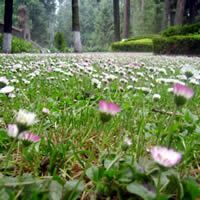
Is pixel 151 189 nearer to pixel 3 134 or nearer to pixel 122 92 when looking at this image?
pixel 3 134

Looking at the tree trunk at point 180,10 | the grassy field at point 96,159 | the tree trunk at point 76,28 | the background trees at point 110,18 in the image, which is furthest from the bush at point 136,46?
the grassy field at point 96,159

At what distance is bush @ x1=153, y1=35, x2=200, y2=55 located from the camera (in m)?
16.3

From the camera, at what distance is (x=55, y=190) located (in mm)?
856

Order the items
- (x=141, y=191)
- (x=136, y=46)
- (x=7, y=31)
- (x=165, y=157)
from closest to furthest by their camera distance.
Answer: (x=165, y=157) < (x=141, y=191) < (x=7, y=31) < (x=136, y=46)

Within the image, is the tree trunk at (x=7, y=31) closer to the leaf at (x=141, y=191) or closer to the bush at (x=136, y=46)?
the bush at (x=136, y=46)

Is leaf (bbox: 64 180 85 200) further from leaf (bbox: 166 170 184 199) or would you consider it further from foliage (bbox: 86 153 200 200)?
leaf (bbox: 166 170 184 199)

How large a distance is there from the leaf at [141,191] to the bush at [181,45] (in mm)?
15898

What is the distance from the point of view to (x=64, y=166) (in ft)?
3.88

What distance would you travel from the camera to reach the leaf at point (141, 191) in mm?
832

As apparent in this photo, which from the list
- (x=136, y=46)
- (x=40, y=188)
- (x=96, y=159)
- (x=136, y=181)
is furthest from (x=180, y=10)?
(x=40, y=188)

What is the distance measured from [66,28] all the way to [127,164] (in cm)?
7545

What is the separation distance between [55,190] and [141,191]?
19 centimetres

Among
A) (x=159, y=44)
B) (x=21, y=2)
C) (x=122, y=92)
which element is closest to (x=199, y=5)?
(x=159, y=44)

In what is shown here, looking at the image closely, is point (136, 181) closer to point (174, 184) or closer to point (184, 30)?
point (174, 184)
